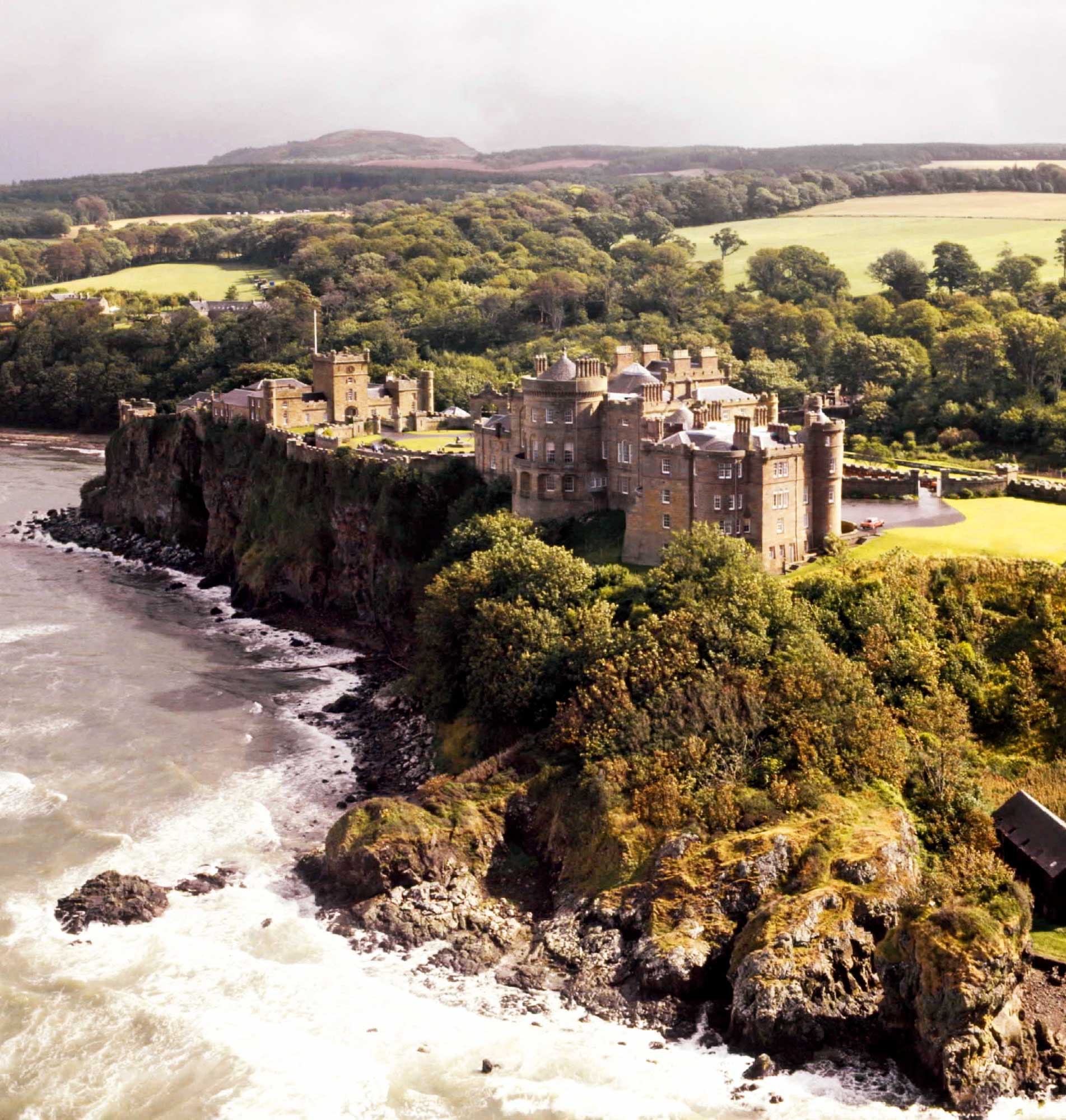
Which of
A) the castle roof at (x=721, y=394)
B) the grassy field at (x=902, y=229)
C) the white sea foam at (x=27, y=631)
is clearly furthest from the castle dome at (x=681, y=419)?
the grassy field at (x=902, y=229)

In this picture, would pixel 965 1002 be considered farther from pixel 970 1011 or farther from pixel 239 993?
pixel 239 993

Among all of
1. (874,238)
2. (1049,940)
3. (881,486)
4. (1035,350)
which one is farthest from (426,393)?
(1049,940)

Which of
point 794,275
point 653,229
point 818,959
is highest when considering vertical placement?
point 653,229

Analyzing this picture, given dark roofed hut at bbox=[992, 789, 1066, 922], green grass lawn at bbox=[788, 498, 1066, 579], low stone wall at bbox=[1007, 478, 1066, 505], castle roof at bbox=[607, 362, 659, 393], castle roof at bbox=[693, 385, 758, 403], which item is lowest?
dark roofed hut at bbox=[992, 789, 1066, 922]

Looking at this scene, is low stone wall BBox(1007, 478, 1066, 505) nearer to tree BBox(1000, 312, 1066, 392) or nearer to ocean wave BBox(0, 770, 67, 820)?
tree BBox(1000, 312, 1066, 392)

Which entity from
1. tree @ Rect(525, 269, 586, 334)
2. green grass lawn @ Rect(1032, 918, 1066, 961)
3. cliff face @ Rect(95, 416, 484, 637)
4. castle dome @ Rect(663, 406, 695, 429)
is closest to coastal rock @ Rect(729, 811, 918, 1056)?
green grass lawn @ Rect(1032, 918, 1066, 961)

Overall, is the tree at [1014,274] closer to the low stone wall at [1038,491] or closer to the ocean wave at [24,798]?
the low stone wall at [1038,491]
